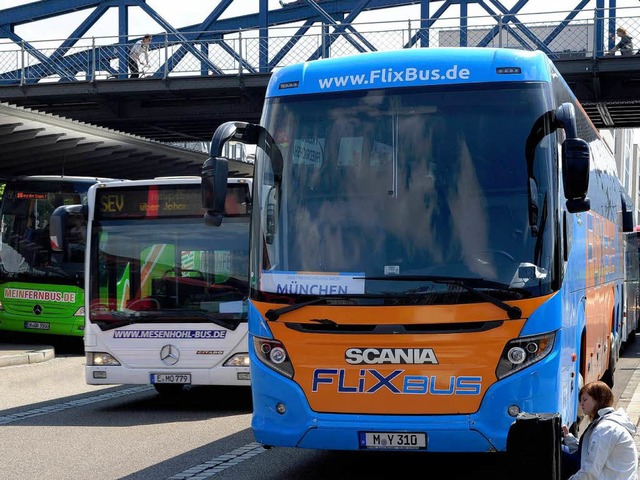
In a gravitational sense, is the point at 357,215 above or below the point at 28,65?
below

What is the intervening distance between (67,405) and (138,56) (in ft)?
70.8

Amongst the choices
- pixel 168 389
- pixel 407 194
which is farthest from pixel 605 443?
pixel 168 389

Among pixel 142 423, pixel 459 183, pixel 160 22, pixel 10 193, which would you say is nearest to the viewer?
pixel 459 183

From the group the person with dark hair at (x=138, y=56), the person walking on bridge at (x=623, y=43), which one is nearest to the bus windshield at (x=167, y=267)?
the person walking on bridge at (x=623, y=43)

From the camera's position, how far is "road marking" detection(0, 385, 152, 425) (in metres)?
12.2

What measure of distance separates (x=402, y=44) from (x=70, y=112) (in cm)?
1377

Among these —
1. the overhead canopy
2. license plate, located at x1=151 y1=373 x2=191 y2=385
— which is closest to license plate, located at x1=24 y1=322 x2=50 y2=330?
the overhead canopy

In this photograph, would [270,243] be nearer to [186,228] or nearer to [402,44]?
[186,228]

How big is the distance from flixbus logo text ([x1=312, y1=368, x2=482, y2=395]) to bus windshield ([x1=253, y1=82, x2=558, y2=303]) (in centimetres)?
53

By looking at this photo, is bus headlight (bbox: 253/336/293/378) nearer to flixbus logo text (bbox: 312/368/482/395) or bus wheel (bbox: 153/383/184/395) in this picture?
flixbus logo text (bbox: 312/368/482/395)

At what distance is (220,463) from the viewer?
9.30 meters

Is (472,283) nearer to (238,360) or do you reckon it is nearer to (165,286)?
(238,360)

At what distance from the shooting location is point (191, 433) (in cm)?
1109

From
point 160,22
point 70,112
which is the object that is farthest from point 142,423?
point 160,22
